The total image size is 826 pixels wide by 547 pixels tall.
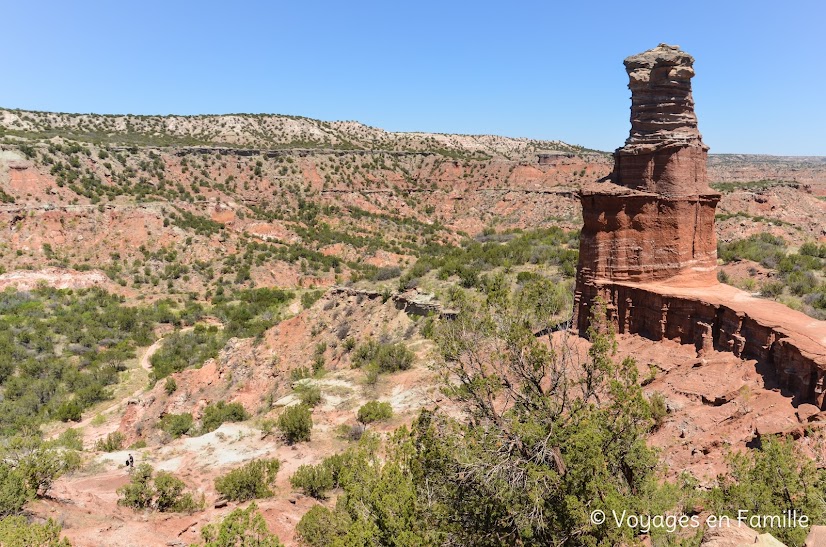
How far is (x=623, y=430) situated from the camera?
7.71m

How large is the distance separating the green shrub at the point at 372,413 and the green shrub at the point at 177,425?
8.16 m

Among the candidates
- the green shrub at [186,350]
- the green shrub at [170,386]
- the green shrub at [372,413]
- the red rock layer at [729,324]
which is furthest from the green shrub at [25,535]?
the green shrub at [186,350]

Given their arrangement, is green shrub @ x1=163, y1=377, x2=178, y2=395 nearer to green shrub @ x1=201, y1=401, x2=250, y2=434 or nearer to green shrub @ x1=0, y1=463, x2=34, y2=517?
green shrub @ x1=201, y1=401, x2=250, y2=434

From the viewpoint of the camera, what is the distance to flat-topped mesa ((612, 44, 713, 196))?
14.7 m

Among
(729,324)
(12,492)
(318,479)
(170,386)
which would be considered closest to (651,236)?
(729,324)

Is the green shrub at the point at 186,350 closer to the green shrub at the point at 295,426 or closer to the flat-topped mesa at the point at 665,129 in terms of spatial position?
the green shrub at the point at 295,426

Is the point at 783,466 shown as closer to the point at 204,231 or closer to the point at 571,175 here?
the point at 204,231

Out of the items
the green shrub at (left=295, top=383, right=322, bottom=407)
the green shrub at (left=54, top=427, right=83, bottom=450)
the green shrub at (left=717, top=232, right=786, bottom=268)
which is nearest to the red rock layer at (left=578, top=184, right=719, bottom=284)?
the green shrub at (left=295, top=383, right=322, bottom=407)

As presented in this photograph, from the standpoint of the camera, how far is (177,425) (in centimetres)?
1933

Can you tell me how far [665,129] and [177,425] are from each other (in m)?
21.0

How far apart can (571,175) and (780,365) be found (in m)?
68.1

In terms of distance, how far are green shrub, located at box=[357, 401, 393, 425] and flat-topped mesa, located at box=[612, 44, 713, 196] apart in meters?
10.9

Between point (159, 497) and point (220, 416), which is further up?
point (159, 497)

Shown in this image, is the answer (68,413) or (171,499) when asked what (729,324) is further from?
(68,413)
